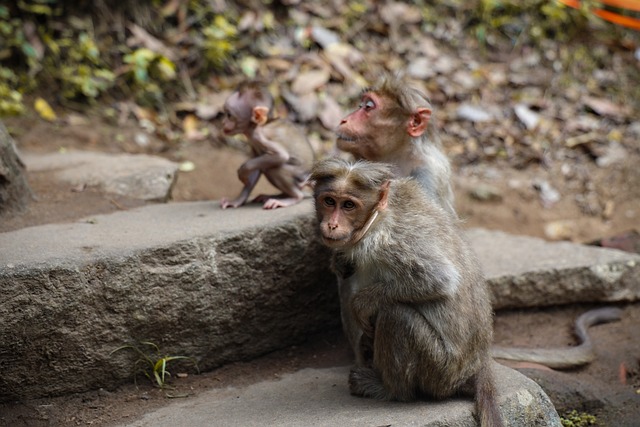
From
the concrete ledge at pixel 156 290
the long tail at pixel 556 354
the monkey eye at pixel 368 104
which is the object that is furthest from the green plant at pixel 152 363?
the long tail at pixel 556 354

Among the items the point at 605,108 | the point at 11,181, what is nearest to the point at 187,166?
the point at 11,181

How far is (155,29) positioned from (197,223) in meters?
5.85

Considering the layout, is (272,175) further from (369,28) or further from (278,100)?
(369,28)

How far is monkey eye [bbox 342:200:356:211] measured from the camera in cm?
464

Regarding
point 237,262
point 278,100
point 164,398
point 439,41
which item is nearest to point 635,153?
point 439,41

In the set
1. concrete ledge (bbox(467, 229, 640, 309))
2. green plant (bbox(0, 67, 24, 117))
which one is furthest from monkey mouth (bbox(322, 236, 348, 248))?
green plant (bbox(0, 67, 24, 117))

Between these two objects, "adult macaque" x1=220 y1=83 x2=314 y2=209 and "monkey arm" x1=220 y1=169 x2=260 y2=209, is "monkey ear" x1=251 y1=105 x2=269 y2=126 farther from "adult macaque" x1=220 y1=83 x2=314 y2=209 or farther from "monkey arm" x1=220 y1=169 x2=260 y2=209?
"monkey arm" x1=220 y1=169 x2=260 y2=209

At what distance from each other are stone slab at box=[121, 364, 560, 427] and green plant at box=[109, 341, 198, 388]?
0.99 ft

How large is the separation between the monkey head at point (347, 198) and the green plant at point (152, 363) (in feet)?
5.68

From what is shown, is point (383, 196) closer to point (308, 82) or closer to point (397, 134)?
point (397, 134)

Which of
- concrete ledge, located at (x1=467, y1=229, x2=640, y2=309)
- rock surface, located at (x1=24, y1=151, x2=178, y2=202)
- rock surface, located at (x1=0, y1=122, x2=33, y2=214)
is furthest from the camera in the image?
rock surface, located at (x1=24, y1=151, x2=178, y2=202)

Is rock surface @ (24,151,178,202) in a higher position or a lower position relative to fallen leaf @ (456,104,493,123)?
lower

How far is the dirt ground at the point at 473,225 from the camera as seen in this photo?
17.7 feet

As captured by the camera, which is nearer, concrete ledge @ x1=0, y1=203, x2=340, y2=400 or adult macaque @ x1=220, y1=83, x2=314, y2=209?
concrete ledge @ x1=0, y1=203, x2=340, y2=400
